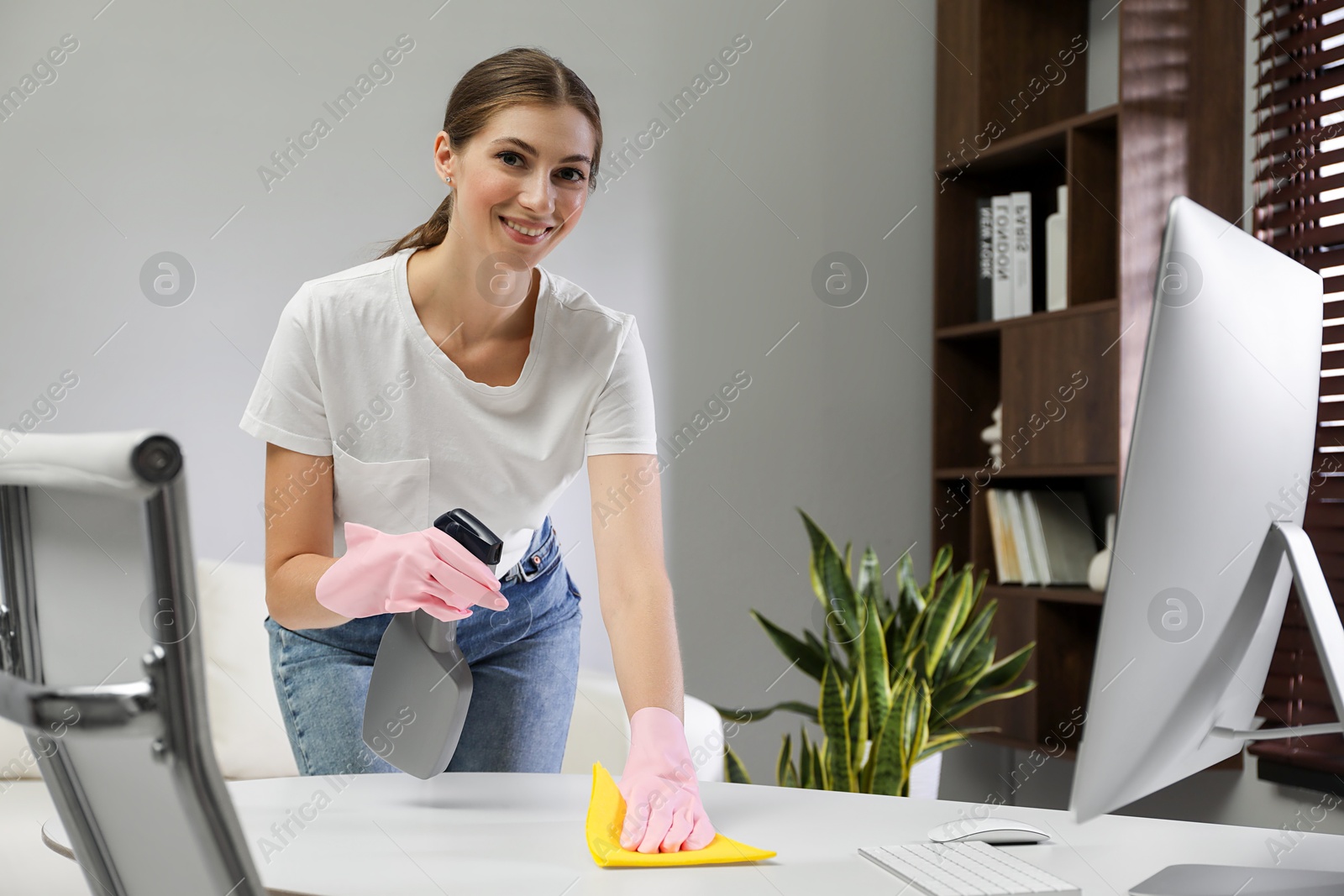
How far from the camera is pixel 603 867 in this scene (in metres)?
0.81

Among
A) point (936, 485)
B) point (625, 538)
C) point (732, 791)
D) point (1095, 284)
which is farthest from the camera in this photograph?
point (936, 485)

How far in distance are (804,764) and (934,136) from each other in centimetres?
177

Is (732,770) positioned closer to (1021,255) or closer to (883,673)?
(883,673)

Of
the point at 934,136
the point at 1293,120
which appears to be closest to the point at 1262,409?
the point at 1293,120

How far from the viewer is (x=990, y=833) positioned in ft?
2.94

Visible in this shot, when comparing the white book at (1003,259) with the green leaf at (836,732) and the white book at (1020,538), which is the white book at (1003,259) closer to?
the white book at (1020,538)

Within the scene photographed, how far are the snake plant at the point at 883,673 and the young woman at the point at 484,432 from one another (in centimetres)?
78

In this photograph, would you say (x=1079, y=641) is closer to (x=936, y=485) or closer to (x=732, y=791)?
(x=936, y=485)

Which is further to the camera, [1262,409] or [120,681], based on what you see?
[1262,409]

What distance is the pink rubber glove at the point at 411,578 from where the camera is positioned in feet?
3.51

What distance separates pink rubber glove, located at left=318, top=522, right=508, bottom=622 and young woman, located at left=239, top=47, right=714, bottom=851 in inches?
1.2

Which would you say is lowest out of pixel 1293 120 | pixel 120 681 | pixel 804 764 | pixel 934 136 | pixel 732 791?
pixel 804 764

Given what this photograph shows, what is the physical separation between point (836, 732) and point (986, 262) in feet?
4.30

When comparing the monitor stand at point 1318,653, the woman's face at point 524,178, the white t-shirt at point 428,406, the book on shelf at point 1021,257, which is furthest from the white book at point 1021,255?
the monitor stand at point 1318,653
